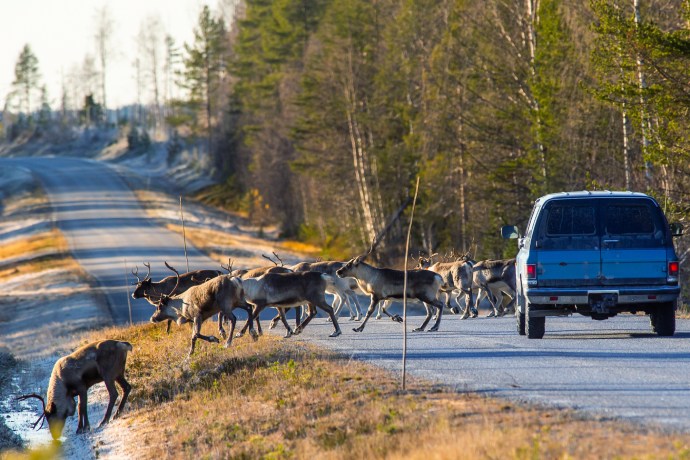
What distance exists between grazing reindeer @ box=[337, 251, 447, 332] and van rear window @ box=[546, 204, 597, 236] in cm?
417

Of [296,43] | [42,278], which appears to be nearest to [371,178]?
[42,278]

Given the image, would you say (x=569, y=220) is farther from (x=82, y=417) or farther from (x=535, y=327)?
(x=82, y=417)

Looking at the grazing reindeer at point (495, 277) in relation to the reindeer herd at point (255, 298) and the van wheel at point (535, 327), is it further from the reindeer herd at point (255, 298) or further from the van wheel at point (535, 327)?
the van wheel at point (535, 327)

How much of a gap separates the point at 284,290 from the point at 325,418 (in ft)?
26.2

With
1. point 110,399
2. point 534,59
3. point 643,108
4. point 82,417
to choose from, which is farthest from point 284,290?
point 534,59

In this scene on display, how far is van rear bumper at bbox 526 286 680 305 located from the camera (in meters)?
15.9

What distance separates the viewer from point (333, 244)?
6206 cm

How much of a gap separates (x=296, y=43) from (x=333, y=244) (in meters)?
15.9

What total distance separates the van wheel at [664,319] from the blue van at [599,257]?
5 cm

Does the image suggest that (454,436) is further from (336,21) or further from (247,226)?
(247,226)

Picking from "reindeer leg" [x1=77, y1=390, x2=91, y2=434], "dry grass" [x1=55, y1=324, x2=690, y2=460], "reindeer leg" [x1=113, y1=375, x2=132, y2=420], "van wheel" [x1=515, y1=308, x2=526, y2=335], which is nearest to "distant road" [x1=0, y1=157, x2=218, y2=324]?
"reindeer leg" [x1=113, y1=375, x2=132, y2=420]

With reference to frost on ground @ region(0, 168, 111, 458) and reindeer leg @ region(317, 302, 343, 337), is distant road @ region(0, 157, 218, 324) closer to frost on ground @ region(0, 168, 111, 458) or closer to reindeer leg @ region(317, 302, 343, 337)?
frost on ground @ region(0, 168, 111, 458)

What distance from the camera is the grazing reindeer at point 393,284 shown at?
66.5 feet

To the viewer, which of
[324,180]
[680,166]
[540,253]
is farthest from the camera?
[324,180]
